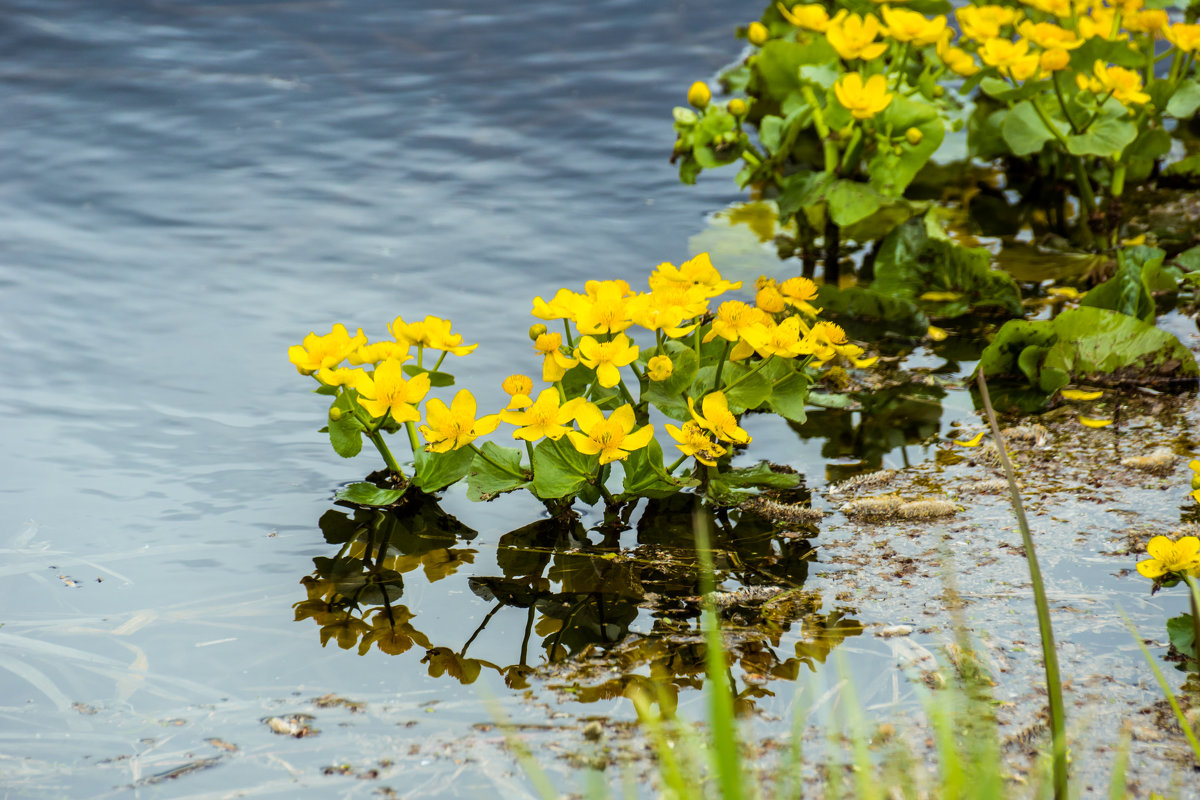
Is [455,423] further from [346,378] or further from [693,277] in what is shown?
[693,277]

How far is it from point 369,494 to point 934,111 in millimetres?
1726

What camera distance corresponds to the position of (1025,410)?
2.09 m

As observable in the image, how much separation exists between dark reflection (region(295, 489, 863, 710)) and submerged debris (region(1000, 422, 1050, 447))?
0.44 metres

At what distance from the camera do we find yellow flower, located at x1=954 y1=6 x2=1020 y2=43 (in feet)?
9.37

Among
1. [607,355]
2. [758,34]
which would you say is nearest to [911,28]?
[758,34]

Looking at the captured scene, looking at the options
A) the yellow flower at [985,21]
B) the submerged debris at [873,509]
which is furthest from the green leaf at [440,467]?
the yellow flower at [985,21]

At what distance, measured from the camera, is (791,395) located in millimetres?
1764

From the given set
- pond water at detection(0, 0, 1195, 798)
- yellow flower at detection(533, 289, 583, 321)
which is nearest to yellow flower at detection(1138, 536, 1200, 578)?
pond water at detection(0, 0, 1195, 798)

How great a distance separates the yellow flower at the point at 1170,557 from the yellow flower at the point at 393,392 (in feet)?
3.32

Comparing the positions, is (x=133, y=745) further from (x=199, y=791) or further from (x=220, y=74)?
(x=220, y=74)

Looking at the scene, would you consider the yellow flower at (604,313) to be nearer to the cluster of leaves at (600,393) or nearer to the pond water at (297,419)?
the cluster of leaves at (600,393)

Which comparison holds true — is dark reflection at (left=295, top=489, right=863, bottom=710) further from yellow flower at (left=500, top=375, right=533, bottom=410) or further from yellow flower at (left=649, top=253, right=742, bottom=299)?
yellow flower at (left=649, top=253, right=742, bottom=299)

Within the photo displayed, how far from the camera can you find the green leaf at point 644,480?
1.71 meters

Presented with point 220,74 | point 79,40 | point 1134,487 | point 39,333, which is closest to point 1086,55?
point 1134,487
